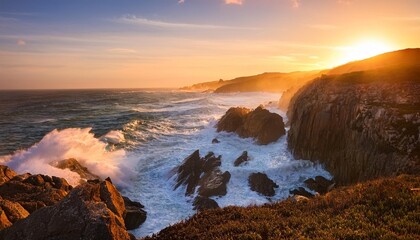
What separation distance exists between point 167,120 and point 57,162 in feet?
115

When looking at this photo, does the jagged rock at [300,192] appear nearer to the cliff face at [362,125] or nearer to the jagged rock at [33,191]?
the cliff face at [362,125]

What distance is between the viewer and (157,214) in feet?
78.5

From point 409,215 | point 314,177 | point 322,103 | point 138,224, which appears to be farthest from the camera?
point 322,103

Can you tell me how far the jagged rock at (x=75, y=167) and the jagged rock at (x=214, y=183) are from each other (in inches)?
416

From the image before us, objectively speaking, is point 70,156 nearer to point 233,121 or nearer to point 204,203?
point 204,203

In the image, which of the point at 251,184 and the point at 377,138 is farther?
the point at 251,184

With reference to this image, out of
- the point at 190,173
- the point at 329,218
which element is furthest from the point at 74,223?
the point at 190,173

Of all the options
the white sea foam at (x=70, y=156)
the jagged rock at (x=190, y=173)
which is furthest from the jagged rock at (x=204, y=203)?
the white sea foam at (x=70, y=156)

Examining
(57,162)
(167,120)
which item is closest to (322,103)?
(57,162)

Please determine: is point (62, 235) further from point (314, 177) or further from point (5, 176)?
point (314, 177)

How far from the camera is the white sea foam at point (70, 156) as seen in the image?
29.9 metres

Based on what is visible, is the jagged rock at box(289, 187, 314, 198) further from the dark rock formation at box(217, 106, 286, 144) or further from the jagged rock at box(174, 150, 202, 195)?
the dark rock formation at box(217, 106, 286, 144)

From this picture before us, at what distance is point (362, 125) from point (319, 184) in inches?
220

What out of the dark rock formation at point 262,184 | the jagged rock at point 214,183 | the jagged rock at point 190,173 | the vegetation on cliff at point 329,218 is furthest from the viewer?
the jagged rock at point 190,173
